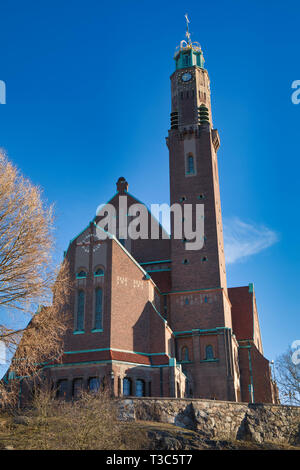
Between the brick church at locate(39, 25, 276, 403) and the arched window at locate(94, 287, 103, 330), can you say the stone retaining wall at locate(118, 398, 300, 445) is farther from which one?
the arched window at locate(94, 287, 103, 330)

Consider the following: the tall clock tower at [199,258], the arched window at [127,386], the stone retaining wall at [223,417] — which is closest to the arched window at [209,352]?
the tall clock tower at [199,258]

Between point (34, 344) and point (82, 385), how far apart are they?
17.6 metres

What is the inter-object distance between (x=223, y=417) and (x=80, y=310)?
14027 millimetres

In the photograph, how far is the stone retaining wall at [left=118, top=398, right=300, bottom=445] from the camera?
118 ft

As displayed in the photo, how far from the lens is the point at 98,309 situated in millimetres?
43125

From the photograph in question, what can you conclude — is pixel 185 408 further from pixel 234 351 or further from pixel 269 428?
pixel 234 351

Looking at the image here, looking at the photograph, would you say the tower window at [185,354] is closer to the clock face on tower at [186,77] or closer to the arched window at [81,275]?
the arched window at [81,275]

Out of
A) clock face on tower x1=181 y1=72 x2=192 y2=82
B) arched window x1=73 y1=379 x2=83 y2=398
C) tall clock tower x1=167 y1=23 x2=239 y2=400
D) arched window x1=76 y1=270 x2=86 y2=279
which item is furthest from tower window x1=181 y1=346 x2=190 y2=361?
clock face on tower x1=181 y1=72 x2=192 y2=82

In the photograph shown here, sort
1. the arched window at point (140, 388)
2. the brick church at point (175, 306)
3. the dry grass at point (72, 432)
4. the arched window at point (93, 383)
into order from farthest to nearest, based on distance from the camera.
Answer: the brick church at point (175, 306), the arched window at point (140, 388), the arched window at point (93, 383), the dry grass at point (72, 432)

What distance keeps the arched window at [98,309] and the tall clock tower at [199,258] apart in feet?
31.6

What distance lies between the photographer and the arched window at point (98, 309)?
42.4m

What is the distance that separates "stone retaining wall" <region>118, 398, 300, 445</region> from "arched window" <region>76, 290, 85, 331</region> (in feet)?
27.9

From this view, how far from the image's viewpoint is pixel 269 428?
125 feet
